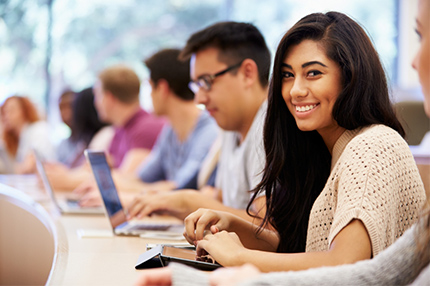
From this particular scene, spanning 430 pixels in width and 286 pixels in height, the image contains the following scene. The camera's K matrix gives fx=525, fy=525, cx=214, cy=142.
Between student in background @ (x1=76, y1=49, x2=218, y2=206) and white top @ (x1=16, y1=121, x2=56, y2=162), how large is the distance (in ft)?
5.49

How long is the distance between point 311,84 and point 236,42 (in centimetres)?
86

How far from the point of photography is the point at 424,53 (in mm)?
817

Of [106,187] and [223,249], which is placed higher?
[223,249]

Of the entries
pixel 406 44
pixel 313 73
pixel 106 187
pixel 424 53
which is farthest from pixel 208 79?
pixel 406 44

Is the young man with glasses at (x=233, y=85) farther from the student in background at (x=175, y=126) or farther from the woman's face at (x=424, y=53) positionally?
the woman's face at (x=424, y=53)

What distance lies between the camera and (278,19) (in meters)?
5.50

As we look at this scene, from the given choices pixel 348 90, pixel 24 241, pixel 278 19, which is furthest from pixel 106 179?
pixel 278 19

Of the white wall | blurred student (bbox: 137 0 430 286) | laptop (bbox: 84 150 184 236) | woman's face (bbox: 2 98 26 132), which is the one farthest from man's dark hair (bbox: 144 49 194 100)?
the white wall

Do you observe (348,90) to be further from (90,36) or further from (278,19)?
(90,36)

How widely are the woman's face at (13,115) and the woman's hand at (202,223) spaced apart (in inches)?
163

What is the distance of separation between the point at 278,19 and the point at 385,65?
436cm

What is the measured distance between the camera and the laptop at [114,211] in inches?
67.0

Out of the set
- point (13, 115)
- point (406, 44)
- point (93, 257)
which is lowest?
point (13, 115)

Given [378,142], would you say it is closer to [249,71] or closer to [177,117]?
[249,71]
